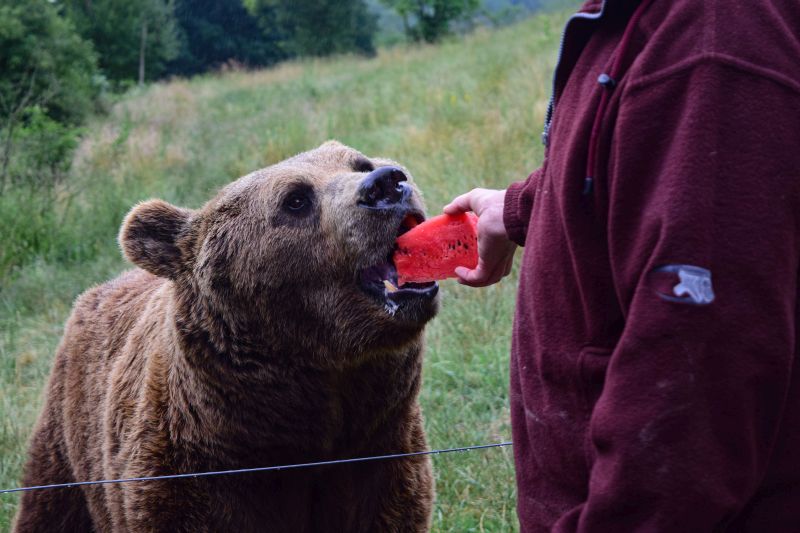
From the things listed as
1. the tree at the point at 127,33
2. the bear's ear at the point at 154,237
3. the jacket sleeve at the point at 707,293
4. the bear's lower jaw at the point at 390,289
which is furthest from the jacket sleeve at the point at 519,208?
Answer: the tree at the point at 127,33

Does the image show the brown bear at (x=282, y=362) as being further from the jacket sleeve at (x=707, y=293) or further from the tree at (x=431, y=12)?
the tree at (x=431, y=12)

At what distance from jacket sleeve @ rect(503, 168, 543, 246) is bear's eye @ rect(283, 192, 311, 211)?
1266 millimetres

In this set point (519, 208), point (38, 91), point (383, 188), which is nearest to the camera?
point (519, 208)

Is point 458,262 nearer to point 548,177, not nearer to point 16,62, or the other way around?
point 548,177

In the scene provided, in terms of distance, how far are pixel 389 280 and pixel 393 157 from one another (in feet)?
23.2

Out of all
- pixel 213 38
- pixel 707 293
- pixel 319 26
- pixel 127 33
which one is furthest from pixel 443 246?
pixel 319 26

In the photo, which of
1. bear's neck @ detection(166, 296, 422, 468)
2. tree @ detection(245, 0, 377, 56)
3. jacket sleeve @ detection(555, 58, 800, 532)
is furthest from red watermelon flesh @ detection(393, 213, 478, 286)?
tree @ detection(245, 0, 377, 56)

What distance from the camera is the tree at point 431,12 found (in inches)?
1623

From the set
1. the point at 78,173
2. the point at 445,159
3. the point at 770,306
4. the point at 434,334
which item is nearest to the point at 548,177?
the point at 770,306

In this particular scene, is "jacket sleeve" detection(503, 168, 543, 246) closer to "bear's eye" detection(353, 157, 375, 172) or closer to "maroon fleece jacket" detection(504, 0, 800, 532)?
"maroon fleece jacket" detection(504, 0, 800, 532)

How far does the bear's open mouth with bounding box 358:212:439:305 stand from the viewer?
2.71 metres

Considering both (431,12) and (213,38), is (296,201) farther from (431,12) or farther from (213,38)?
(213,38)

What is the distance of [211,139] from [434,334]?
1027 centimetres

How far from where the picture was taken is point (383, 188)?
273cm
